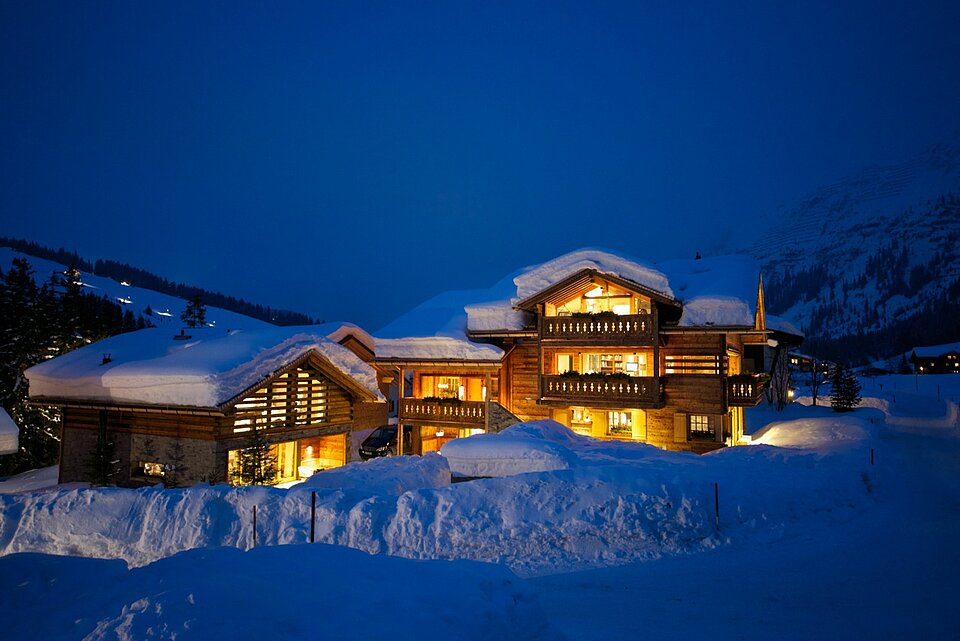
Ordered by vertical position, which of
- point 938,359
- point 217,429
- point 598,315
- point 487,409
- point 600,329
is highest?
point 938,359

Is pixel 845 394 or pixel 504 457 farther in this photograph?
pixel 845 394

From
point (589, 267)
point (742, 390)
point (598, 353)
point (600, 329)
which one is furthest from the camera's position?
point (598, 353)

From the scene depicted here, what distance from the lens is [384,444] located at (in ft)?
94.8

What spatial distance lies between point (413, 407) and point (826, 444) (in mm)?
17786

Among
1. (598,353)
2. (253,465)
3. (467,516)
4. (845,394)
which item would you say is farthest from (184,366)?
(845,394)

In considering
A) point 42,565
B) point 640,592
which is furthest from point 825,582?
point 42,565

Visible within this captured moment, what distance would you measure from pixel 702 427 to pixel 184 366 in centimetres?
2166

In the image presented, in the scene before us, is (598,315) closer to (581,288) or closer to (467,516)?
(581,288)

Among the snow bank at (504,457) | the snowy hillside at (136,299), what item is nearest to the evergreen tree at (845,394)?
the snow bank at (504,457)

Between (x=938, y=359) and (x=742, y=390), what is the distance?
82.7 metres

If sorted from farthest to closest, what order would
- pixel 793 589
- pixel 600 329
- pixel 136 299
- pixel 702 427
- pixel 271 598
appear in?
pixel 136 299 < pixel 702 427 < pixel 600 329 < pixel 793 589 < pixel 271 598

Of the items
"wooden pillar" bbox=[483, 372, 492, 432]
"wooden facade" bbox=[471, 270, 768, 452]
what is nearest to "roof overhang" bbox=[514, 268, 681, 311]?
"wooden facade" bbox=[471, 270, 768, 452]

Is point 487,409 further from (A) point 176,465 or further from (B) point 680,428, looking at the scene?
(A) point 176,465

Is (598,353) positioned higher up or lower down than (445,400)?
higher up
